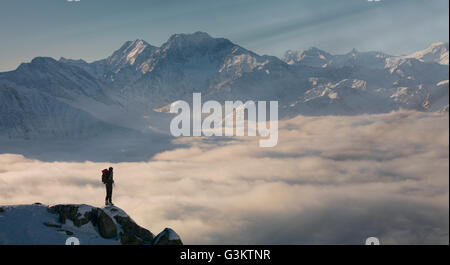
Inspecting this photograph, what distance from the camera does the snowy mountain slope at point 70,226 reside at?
34.5 m

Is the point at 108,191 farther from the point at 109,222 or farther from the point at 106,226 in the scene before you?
the point at 106,226

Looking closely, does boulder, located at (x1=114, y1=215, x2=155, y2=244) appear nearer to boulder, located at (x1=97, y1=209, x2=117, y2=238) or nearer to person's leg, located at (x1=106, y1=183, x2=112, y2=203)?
boulder, located at (x1=97, y1=209, x2=117, y2=238)

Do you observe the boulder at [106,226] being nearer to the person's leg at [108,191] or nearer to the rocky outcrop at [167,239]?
the person's leg at [108,191]

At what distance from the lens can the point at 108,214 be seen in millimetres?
38031

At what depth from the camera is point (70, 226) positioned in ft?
121

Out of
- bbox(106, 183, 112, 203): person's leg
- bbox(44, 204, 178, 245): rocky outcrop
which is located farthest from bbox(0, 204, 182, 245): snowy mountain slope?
bbox(106, 183, 112, 203): person's leg

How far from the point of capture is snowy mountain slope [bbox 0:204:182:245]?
113 feet

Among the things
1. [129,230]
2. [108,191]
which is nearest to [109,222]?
[129,230]

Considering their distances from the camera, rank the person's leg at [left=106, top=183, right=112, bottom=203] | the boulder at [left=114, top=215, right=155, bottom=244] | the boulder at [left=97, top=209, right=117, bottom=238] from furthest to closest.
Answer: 1. the boulder at [left=114, top=215, right=155, bottom=244]
2. the person's leg at [left=106, top=183, right=112, bottom=203]
3. the boulder at [left=97, top=209, right=117, bottom=238]

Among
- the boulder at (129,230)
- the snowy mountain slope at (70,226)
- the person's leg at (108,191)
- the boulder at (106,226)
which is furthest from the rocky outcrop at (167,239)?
the person's leg at (108,191)

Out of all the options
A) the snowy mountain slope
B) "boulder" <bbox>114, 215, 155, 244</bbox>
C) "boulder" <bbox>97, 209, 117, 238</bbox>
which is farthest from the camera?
"boulder" <bbox>114, 215, 155, 244</bbox>
